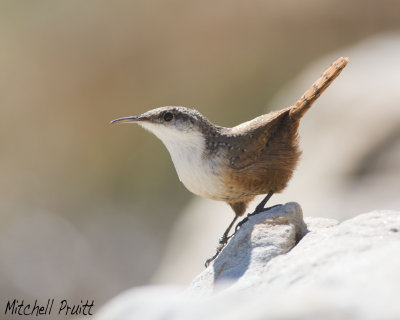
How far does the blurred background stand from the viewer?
1538 centimetres

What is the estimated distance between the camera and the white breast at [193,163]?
5.37m

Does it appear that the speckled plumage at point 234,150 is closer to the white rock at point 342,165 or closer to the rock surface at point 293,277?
the rock surface at point 293,277

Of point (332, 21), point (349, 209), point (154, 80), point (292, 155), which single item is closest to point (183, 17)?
point (154, 80)

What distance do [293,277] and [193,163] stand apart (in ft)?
5.92

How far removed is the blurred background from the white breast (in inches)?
342

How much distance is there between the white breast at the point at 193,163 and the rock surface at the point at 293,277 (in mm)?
461

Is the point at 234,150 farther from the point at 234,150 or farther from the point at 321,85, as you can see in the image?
the point at 321,85

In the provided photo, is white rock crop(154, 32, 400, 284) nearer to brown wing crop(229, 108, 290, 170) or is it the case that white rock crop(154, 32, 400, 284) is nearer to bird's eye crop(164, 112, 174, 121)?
brown wing crop(229, 108, 290, 170)

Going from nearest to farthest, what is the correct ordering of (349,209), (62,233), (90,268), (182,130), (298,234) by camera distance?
(298,234) → (182,130) → (349,209) → (90,268) → (62,233)

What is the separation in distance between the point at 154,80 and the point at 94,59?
1.93 m

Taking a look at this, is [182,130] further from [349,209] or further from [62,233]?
[62,233]

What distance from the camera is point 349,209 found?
30.8 ft

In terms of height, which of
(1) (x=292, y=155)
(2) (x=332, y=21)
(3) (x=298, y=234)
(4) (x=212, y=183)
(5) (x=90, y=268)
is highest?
(2) (x=332, y=21)

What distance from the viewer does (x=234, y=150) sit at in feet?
18.1
